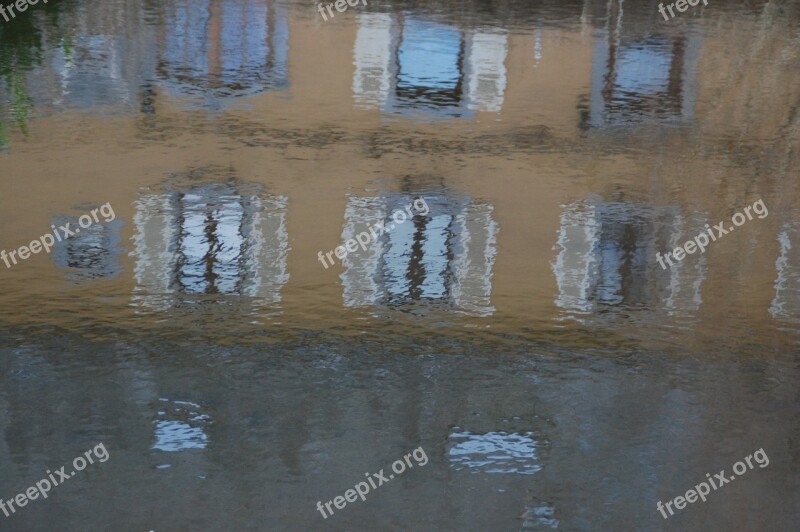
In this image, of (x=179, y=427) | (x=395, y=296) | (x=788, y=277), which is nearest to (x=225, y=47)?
(x=395, y=296)

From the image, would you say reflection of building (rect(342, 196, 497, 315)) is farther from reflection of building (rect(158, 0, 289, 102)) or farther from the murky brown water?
reflection of building (rect(158, 0, 289, 102))

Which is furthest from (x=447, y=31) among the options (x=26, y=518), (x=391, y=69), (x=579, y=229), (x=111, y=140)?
(x=26, y=518)

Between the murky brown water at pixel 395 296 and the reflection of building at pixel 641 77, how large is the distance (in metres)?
0.06

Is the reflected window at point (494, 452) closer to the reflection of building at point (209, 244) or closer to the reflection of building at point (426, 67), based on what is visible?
the reflection of building at point (209, 244)

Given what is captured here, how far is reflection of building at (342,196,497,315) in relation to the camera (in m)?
5.25

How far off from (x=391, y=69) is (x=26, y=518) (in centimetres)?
709

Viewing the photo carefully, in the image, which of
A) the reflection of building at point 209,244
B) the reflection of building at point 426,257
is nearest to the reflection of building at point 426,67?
the reflection of building at point 426,257

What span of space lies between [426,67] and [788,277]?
17.5 feet

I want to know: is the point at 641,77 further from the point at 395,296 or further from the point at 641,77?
the point at 395,296

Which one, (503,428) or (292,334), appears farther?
(292,334)

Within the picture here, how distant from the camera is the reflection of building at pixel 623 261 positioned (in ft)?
17.5

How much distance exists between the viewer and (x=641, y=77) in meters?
10.3

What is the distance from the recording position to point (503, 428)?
4090mm

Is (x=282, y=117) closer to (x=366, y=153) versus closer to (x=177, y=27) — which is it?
(x=366, y=153)
